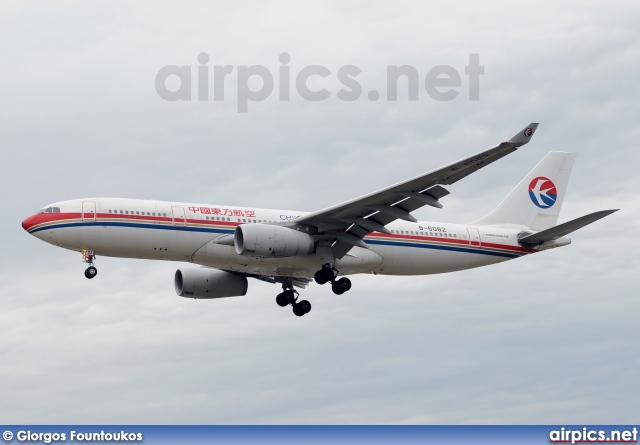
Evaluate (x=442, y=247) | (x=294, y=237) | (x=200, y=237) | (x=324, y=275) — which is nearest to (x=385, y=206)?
(x=294, y=237)

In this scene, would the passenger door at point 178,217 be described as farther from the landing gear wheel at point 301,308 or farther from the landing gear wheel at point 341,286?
the landing gear wheel at point 301,308

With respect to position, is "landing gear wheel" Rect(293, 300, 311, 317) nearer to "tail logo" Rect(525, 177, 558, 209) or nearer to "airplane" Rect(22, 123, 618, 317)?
"airplane" Rect(22, 123, 618, 317)

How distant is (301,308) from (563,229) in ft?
42.7

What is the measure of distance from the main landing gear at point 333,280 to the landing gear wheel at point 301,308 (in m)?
3.95

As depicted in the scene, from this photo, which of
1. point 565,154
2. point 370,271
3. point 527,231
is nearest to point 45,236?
point 370,271

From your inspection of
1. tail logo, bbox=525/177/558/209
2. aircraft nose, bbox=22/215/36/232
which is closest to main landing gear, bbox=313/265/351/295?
aircraft nose, bbox=22/215/36/232

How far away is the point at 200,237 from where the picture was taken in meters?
46.0

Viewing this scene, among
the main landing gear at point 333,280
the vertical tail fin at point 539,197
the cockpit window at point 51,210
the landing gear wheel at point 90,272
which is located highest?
the vertical tail fin at point 539,197

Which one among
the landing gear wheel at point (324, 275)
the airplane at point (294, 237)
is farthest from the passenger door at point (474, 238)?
the landing gear wheel at point (324, 275)

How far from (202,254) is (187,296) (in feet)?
21.8

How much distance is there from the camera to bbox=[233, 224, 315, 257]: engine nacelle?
44.9 m

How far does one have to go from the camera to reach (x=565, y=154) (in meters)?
57.3

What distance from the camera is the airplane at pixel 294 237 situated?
44969mm

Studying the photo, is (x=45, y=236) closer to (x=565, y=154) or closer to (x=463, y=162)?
(x=463, y=162)
